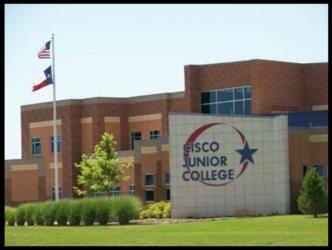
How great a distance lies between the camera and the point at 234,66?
70938mm

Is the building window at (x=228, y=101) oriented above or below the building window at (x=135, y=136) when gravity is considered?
above

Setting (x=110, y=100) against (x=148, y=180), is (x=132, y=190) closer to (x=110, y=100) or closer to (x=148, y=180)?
(x=148, y=180)

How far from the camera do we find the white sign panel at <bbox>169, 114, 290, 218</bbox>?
5356cm

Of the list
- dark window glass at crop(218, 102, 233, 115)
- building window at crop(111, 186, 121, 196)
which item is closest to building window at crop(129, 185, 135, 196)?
building window at crop(111, 186, 121, 196)

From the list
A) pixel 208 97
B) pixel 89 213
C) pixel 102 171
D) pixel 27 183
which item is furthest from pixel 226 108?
pixel 89 213

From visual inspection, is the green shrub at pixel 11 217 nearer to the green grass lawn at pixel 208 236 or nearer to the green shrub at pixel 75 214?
the green shrub at pixel 75 214

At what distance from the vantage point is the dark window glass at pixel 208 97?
237 ft

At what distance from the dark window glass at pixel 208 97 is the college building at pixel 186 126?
0.08 metres

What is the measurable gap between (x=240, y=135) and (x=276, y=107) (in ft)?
57.4

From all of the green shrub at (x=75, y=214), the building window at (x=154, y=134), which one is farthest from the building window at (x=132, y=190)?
the green shrub at (x=75, y=214)

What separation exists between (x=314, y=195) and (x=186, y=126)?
12.2 metres

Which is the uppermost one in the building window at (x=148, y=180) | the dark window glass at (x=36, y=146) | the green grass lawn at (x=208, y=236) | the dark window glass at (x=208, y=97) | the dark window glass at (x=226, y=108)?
the dark window glass at (x=208, y=97)

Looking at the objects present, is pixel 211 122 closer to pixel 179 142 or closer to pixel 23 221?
pixel 179 142

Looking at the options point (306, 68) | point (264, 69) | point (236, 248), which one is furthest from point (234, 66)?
point (236, 248)
